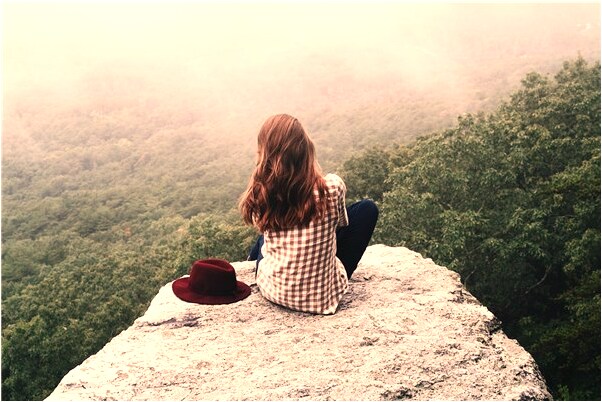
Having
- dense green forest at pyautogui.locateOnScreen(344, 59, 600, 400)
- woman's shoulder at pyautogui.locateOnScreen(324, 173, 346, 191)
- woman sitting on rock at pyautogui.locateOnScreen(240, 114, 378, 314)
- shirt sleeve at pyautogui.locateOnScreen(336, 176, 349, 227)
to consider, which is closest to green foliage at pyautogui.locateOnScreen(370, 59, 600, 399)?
dense green forest at pyautogui.locateOnScreen(344, 59, 600, 400)

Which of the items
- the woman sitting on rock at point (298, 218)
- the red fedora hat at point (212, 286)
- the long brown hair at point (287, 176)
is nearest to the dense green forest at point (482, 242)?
the woman sitting on rock at point (298, 218)

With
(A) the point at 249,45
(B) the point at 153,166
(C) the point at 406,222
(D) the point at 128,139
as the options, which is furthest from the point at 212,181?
(A) the point at 249,45

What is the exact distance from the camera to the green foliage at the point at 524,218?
53.7ft

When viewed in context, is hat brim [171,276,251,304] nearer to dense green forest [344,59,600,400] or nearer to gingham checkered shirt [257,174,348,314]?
gingham checkered shirt [257,174,348,314]

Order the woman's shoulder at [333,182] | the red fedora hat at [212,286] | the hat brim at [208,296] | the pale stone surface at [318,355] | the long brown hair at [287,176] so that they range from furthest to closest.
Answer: the hat brim at [208,296] < the red fedora hat at [212,286] < the woman's shoulder at [333,182] < the long brown hair at [287,176] < the pale stone surface at [318,355]

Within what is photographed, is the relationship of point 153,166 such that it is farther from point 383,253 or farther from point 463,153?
point 383,253

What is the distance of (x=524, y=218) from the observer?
736 inches

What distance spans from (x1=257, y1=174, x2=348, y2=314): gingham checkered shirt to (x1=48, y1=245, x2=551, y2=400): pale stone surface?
159 mm

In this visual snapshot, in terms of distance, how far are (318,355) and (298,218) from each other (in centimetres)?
109

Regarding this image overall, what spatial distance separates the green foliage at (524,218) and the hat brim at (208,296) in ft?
39.8

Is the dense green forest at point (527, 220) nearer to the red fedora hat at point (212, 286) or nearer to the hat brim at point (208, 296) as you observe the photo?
the hat brim at point (208, 296)

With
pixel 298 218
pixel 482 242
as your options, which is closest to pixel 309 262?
pixel 298 218

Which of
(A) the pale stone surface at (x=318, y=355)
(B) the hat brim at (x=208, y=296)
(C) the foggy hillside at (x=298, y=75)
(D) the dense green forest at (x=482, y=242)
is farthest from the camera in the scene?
(C) the foggy hillside at (x=298, y=75)

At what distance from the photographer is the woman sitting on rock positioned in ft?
15.2
